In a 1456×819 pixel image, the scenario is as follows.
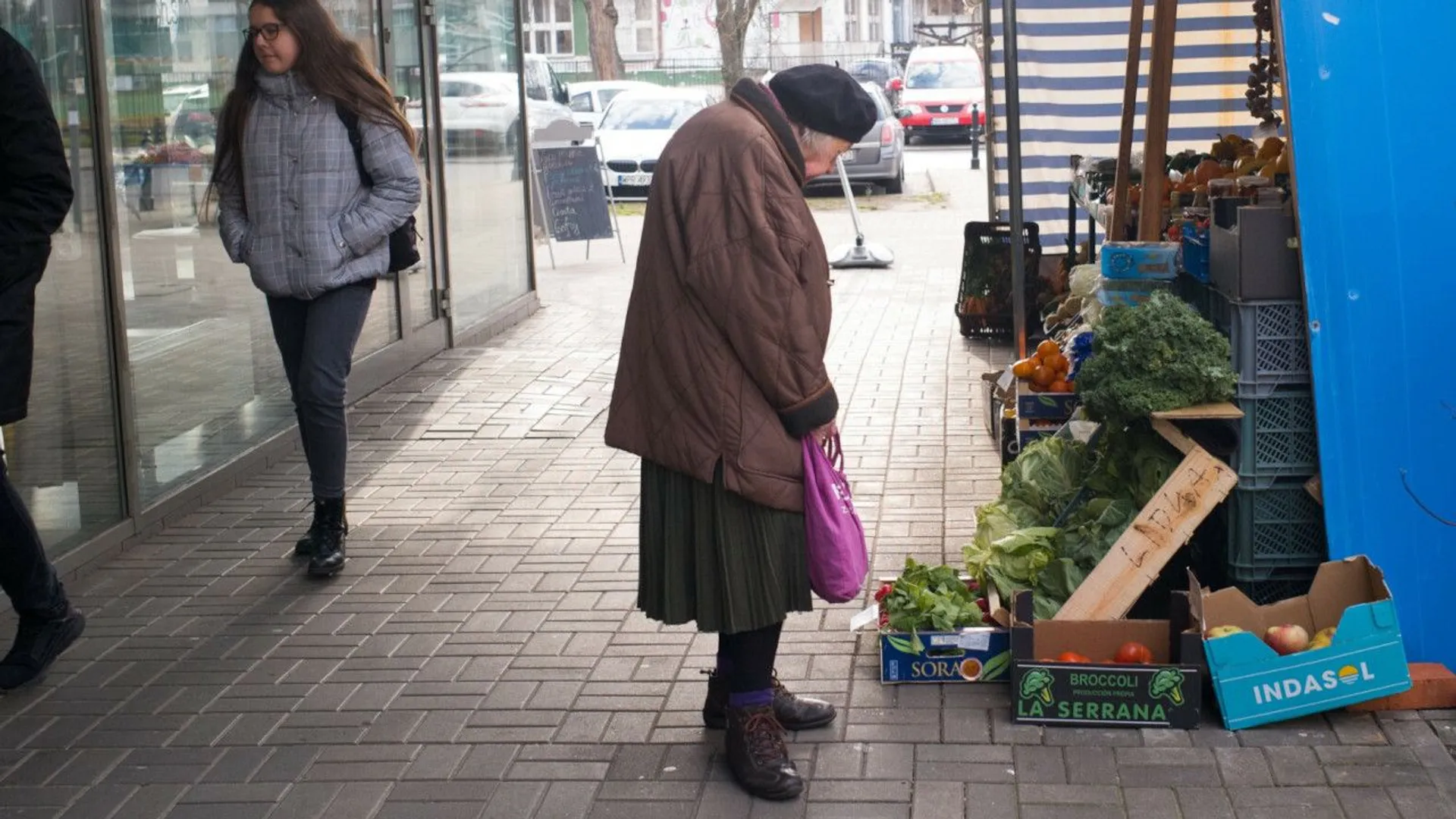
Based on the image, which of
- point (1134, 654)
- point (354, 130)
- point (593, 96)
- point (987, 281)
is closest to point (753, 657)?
point (1134, 654)

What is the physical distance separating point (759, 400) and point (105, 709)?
6.91 ft

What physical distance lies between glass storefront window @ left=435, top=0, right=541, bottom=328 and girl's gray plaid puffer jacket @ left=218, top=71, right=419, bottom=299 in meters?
4.72

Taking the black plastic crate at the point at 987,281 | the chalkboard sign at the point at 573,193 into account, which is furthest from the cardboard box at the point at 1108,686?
the chalkboard sign at the point at 573,193

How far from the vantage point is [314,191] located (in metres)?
5.70

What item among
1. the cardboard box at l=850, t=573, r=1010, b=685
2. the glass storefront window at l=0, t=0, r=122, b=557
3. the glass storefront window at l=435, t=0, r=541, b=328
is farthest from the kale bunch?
the glass storefront window at l=435, t=0, r=541, b=328

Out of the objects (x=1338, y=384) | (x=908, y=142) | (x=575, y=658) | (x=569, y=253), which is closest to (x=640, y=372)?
(x=575, y=658)

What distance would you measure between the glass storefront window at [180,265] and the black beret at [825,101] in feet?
11.5

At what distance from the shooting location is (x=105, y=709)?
15.2 ft

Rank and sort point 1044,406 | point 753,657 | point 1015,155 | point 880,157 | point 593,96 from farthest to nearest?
1. point 593,96
2. point 880,157
3. point 1015,155
4. point 1044,406
5. point 753,657

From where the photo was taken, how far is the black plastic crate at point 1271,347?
4477 millimetres

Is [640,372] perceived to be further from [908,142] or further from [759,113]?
[908,142]

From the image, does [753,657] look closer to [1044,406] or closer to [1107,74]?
[1044,406]

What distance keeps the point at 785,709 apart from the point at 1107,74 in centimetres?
582

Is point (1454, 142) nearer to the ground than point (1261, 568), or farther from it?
farther from it
